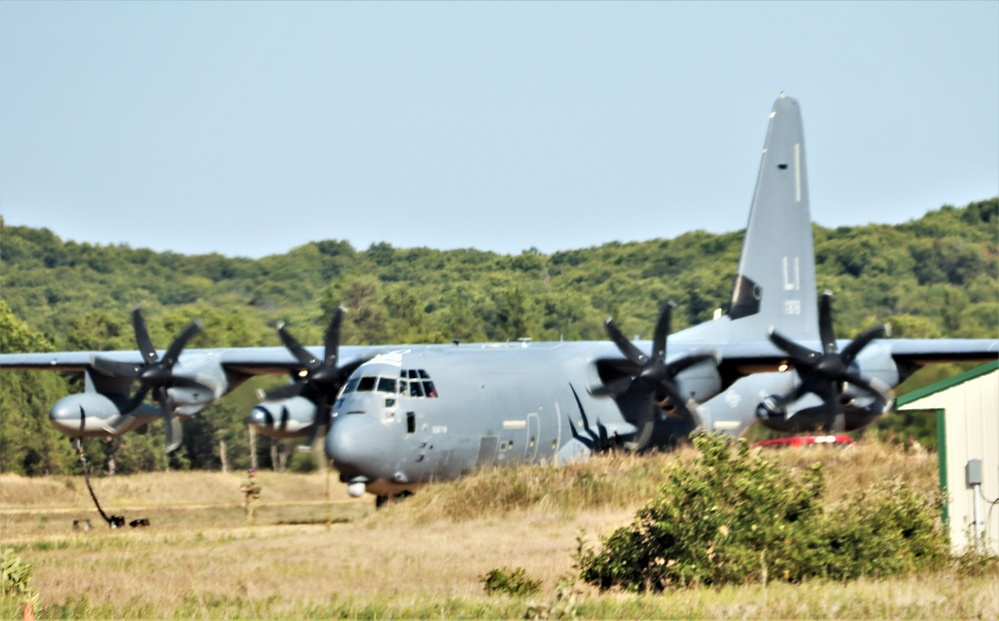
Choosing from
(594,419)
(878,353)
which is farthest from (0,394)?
(878,353)

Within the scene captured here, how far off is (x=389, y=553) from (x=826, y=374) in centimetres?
1062

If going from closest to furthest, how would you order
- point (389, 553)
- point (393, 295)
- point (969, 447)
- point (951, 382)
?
point (969, 447) < point (951, 382) < point (389, 553) < point (393, 295)

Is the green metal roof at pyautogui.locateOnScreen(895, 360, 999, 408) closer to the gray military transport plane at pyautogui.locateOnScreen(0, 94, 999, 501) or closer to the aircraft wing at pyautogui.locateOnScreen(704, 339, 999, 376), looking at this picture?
the gray military transport plane at pyautogui.locateOnScreen(0, 94, 999, 501)

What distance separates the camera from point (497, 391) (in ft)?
71.7

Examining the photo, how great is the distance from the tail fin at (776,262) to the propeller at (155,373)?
11524mm

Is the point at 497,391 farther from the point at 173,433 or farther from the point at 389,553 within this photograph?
the point at 173,433

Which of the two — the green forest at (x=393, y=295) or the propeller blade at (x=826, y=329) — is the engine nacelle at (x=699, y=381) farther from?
the green forest at (x=393, y=295)

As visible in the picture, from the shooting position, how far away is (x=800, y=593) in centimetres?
1123

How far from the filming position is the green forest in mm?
40344

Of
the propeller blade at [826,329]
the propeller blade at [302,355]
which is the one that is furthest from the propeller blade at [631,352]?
the propeller blade at [302,355]

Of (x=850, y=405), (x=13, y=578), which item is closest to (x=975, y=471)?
(x=13, y=578)

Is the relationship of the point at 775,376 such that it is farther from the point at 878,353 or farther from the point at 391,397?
the point at 391,397

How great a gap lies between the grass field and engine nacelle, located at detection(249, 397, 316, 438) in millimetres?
1687

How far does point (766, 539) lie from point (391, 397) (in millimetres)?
8609
